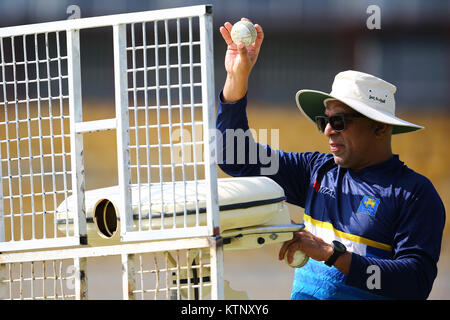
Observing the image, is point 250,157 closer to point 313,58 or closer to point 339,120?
point 339,120

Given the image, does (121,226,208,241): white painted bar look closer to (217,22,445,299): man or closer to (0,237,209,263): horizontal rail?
(0,237,209,263): horizontal rail

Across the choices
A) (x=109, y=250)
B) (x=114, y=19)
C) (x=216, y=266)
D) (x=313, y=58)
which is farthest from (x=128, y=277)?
(x=313, y=58)

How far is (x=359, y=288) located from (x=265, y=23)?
37.0ft

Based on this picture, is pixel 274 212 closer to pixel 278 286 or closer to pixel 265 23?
pixel 278 286

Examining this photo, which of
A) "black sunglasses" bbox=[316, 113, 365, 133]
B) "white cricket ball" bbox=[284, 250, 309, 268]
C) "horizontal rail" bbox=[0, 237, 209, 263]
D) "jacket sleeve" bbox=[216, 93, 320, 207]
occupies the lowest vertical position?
"white cricket ball" bbox=[284, 250, 309, 268]

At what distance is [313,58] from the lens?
14.1 m

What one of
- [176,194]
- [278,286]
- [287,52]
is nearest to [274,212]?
[176,194]

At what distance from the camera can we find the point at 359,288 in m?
3.13

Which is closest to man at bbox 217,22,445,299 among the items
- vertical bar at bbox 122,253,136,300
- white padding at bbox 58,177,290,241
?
white padding at bbox 58,177,290,241

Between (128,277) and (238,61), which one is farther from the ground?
(238,61)

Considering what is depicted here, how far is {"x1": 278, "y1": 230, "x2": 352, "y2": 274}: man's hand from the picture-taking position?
2.97 meters

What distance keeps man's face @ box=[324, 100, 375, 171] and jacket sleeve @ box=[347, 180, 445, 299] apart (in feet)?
1.07

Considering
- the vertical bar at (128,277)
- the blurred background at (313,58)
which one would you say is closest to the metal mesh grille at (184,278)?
the vertical bar at (128,277)

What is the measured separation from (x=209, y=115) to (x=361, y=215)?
3.14ft
